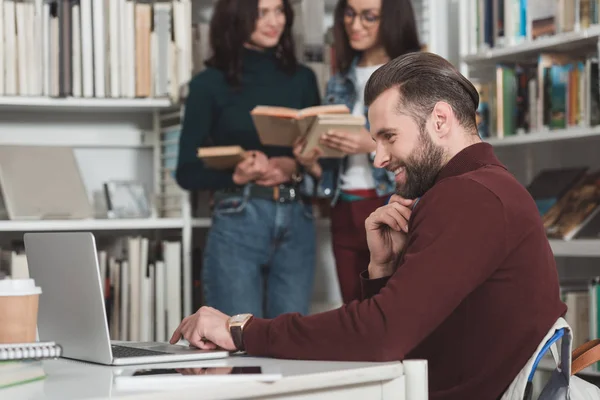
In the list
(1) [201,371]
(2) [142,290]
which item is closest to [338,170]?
(2) [142,290]

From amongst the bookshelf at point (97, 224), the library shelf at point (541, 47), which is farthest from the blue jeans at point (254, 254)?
the library shelf at point (541, 47)

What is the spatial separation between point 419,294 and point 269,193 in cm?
158

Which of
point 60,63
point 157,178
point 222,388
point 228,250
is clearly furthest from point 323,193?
point 222,388

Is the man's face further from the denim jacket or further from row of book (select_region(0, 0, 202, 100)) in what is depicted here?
row of book (select_region(0, 0, 202, 100))

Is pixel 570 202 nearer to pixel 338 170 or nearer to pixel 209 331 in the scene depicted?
pixel 338 170

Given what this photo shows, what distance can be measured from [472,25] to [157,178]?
129 cm

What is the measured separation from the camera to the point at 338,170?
2.87 meters

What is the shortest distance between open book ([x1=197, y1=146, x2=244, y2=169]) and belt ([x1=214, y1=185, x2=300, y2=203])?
0.09 metres

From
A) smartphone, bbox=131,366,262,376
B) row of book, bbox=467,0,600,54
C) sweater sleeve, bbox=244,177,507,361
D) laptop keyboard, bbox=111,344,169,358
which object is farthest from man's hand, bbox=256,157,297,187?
smartphone, bbox=131,366,262,376

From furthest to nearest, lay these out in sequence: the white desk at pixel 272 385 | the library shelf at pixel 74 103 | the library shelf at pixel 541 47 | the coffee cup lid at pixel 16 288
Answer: the library shelf at pixel 74 103 → the library shelf at pixel 541 47 → the coffee cup lid at pixel 16 288 → the white desk at pixel 272 385

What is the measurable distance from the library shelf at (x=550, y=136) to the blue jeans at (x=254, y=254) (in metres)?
0.78

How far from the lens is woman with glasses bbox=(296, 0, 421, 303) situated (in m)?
2.80

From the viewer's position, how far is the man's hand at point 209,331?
132cm

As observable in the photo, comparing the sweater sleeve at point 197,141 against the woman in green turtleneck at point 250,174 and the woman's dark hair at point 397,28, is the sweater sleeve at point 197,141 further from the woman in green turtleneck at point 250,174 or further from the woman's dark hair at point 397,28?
the woman's dark hair at point 397,28
